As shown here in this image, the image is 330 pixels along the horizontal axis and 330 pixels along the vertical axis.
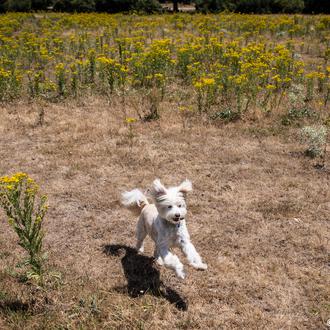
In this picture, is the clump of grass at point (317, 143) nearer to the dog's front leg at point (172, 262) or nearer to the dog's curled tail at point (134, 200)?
the dog's curled tail at point (134, 200)

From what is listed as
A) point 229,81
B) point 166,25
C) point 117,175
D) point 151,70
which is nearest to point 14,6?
point 166,25

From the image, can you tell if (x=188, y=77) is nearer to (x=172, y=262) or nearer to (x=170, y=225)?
(x=170, y=225)

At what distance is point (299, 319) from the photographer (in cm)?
393

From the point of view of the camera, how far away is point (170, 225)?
13.1 feet

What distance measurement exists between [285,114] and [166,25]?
33.5 ft

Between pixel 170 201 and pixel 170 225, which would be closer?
pixel 170 201

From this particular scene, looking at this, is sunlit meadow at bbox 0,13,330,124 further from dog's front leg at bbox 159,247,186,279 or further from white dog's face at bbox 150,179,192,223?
dog's front leg at bbox 159,247,186,279

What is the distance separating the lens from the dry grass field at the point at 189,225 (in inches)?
158

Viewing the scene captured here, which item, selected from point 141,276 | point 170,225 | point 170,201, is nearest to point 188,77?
point 141,276

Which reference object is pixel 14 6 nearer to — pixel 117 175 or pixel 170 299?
pixel 117 175

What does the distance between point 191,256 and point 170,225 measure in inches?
13.2

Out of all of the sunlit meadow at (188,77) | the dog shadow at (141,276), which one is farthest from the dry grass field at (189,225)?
the sunlit meadow at (188,77)

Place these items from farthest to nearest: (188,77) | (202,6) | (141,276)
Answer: (202,6)
(188,77)
(141,276)

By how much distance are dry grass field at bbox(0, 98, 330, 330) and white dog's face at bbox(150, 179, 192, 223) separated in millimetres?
907
